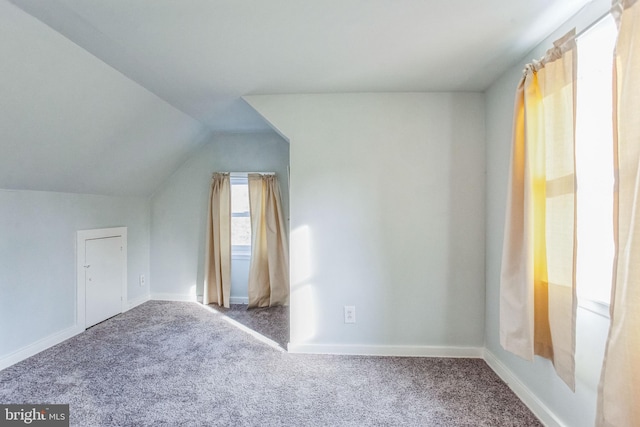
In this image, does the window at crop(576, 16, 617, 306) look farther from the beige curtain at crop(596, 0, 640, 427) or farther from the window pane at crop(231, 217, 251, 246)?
the window pane at crop(231, 217, 251, 246)

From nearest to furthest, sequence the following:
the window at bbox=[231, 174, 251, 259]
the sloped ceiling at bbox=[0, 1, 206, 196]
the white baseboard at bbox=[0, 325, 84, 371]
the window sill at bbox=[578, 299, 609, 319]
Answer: the window sill at bbox=[578, 299, 609, 319] → the sloped ceiling at bbox=[0, 1, 206, 196] → the white baseboard at bbox=[0, 325, 84, 371] → the window at bbox=[231, 174, 251, 259]

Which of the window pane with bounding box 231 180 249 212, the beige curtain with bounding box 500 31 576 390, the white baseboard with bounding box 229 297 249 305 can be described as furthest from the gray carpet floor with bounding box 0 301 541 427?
the window pane with bounding box 231 180 249 212

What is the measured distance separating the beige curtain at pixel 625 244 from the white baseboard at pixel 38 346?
136 inches

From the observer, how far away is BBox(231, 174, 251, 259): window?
4078 millimetres

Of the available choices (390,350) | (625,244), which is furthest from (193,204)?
(625,244)

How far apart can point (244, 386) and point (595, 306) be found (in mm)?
1956

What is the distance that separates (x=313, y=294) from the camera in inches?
102

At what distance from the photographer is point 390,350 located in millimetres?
2547

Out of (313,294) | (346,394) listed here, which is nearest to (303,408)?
(346,394)

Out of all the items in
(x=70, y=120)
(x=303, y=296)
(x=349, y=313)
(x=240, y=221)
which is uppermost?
(x=70, y=120)

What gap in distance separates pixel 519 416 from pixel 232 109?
3.11m
